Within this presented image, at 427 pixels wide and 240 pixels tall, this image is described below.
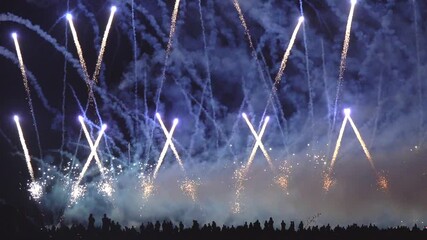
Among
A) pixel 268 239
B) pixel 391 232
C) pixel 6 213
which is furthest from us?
pixel 6 213

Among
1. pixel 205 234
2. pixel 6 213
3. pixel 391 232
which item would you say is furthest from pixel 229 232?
pixel 6 213

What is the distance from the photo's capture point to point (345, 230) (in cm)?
5106

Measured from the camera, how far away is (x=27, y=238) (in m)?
50.9

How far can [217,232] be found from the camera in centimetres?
4941

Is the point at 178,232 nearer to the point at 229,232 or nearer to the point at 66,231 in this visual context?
the point at 229,232

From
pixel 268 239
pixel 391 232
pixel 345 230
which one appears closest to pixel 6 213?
pixel 268 239

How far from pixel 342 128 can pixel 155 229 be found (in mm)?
21071

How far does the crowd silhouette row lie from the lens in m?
49.0

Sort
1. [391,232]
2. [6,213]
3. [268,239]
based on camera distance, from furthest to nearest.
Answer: [6,213]
[391,232]
[268,239]

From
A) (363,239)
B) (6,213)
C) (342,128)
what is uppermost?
(342,128)

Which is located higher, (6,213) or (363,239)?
(6,213)

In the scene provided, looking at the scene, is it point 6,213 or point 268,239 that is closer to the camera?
point 268,239

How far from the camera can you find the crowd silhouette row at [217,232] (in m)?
49.0

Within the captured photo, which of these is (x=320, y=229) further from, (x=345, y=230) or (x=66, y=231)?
(x=66, y=231)
